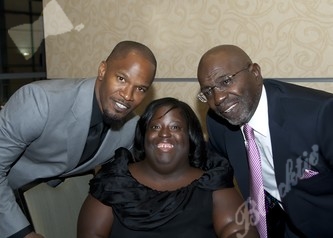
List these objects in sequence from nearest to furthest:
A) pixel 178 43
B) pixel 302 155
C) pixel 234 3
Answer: pixel 302 155 < pixel 234 3 < pixel 178 43

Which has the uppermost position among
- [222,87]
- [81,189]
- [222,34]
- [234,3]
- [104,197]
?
[234,3]

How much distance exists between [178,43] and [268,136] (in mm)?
961

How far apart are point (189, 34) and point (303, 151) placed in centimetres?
109

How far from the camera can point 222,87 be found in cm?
151

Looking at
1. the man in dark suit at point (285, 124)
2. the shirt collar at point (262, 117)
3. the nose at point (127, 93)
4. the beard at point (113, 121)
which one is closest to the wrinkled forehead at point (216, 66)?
the man in dark suit at point (285, 124)

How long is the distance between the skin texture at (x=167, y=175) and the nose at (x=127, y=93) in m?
0.13

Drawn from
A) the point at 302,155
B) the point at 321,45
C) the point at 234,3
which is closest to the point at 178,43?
the point at 234,3

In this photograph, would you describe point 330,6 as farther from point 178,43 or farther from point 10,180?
point 10,180

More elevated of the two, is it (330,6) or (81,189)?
(330,6)

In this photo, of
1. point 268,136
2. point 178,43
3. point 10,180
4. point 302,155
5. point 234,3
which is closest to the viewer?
point 302,155

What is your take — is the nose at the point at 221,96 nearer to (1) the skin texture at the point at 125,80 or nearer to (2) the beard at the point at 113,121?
(1) the skin texture at the point at 125,80

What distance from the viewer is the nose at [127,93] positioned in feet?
5.31

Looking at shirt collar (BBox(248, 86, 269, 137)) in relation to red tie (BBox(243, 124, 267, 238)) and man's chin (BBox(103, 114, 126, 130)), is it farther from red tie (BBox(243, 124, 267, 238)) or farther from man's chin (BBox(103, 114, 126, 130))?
man's chin (BBox(103, 114, 126, 130))

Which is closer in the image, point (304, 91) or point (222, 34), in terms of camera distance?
point (304, 91)
